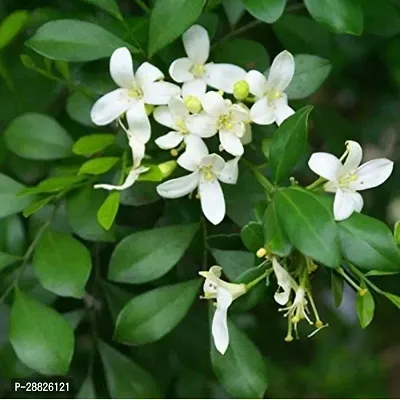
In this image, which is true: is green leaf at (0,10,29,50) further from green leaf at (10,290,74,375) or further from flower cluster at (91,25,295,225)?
green leaf at (10,290,74,375)

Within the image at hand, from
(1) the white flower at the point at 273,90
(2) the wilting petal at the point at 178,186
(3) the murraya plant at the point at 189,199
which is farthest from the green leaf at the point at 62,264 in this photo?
(1) the white flower at the point at 273,90

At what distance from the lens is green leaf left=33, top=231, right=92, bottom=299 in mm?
709

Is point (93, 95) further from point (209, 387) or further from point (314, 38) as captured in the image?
point (209, 387)

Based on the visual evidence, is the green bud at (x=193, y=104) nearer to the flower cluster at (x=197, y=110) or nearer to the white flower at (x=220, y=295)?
the flower cluster at (x=197, y=110)

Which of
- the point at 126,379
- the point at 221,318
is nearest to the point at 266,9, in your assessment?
the point at 221,318

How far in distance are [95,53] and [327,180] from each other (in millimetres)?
244

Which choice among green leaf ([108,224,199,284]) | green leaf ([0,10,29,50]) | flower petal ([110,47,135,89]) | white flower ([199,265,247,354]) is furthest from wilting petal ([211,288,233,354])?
green leaf ([0,10,29,50])

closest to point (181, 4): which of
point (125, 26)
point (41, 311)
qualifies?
point (125, 26)

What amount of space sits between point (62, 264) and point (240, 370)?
197 mm

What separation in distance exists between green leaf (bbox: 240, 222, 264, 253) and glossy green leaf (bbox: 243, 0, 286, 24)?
187mm

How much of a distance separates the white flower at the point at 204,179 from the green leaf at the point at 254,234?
0.19ft

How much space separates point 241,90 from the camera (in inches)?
27.1

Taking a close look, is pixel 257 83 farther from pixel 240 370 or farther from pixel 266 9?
pixel 240 370

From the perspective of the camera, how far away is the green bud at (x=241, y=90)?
0.69 metres
